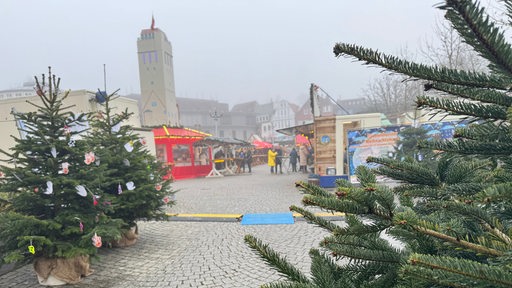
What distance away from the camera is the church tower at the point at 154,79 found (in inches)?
1502

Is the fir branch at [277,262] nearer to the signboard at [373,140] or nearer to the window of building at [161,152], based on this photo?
the signboard at [373,140]

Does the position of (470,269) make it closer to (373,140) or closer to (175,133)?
(373,140)

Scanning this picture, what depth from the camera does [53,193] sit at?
446 centimetres

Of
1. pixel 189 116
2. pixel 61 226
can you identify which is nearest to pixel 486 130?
pixel 61 226

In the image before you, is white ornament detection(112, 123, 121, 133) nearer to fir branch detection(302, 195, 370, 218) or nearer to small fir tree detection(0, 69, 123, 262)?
small fir tree detection(0, 69, 123, 262)

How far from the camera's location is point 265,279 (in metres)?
4.21

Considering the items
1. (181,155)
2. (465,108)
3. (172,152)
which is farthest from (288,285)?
(181,155)

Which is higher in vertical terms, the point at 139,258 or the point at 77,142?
the point at 77,142

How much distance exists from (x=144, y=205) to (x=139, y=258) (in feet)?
3.38

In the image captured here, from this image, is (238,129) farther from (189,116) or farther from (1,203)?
(1,203)

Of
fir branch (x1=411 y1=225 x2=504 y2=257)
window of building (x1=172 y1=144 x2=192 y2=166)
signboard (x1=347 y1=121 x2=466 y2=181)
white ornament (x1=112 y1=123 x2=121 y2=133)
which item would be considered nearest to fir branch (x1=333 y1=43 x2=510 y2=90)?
fir branch (x1=411 y1=225 x2=504 y2=257)

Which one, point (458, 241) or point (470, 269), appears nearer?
point (470, 269)

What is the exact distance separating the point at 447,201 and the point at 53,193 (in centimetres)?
509

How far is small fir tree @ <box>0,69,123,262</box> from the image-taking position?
4090mm
